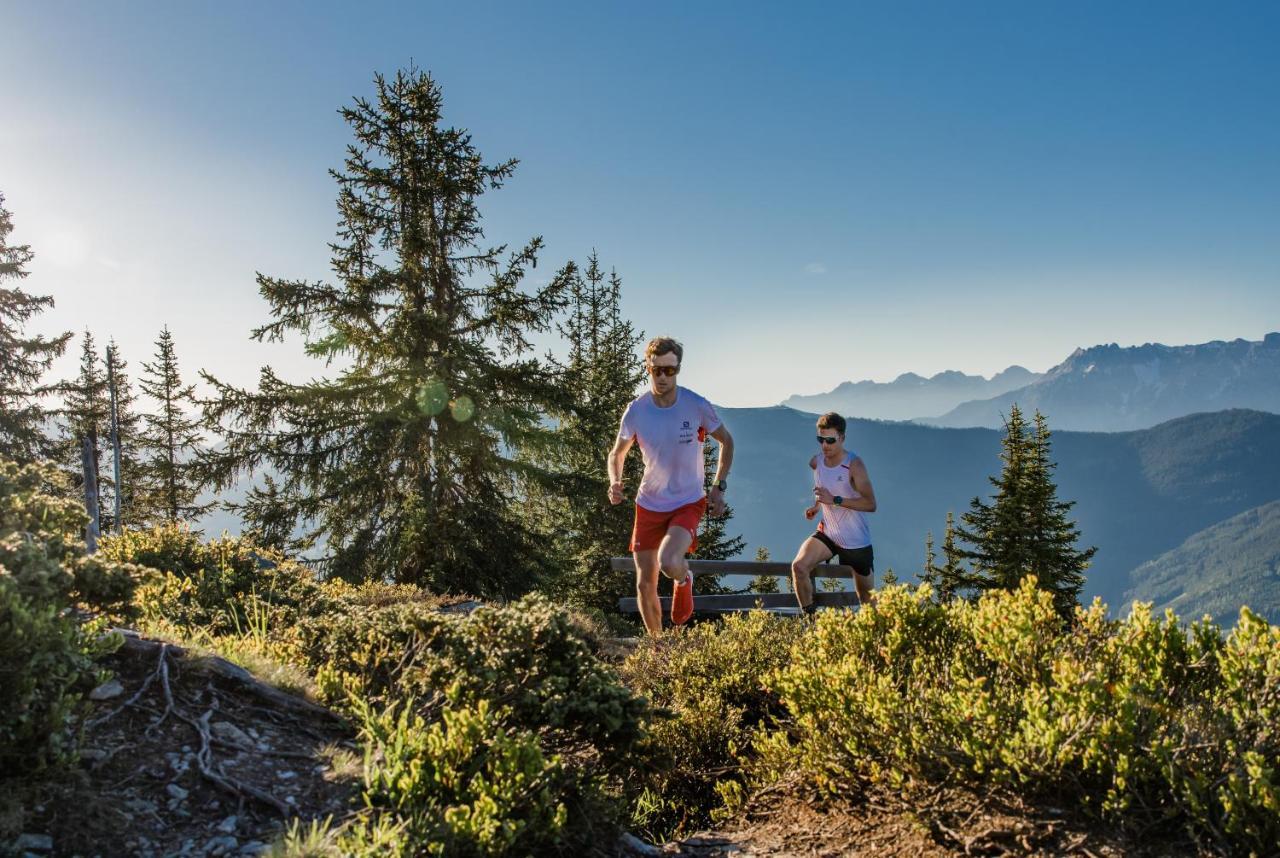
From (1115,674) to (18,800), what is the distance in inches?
166

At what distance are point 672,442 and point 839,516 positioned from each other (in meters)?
2.77

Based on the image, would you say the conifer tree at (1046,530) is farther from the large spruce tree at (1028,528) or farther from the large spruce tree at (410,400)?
the large spruce tree at (410,400)

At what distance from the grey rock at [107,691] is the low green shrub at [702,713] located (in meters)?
2.46

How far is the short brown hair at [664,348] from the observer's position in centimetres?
673

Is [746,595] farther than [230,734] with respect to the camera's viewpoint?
Yes

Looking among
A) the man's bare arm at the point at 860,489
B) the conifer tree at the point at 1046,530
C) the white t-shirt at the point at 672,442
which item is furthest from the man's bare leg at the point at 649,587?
the conifer tree at the point at 1046,530

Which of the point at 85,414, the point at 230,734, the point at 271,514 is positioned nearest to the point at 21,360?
the point at 85,414

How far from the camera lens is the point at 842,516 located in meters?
8.47

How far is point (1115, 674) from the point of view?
3236 mm

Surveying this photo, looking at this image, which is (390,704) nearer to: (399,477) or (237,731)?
(237,731)

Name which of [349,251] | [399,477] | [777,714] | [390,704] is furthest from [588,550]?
[390,704]

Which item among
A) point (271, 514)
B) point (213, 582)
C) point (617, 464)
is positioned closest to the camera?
point (213, 582)

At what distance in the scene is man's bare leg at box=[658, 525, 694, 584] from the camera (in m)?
6.81

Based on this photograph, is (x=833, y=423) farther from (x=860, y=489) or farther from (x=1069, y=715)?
(x=1069, y=715)
